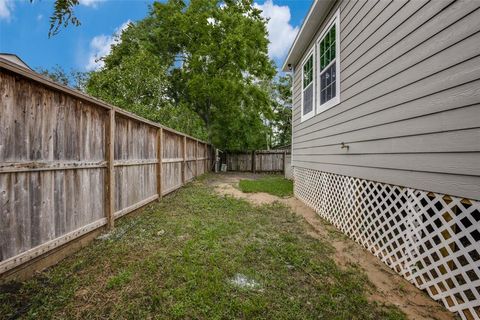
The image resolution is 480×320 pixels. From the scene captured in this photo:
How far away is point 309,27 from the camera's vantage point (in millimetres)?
5355

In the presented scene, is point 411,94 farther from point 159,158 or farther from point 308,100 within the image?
point 159,158

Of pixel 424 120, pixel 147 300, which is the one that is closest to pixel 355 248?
pixel 424 120

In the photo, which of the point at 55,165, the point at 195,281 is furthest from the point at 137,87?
the point at 195,281

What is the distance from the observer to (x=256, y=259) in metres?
2.79

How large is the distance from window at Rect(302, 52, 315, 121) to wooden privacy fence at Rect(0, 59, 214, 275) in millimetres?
4085

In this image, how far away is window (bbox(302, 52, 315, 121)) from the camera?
5738mm

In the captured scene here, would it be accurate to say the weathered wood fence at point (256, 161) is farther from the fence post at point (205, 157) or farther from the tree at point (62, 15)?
the tree at point (62, 15)

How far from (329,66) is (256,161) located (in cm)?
1236

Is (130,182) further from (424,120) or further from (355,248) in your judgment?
(424,120)

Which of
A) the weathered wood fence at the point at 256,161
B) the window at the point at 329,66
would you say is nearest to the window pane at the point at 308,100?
the window at the point at 329,66

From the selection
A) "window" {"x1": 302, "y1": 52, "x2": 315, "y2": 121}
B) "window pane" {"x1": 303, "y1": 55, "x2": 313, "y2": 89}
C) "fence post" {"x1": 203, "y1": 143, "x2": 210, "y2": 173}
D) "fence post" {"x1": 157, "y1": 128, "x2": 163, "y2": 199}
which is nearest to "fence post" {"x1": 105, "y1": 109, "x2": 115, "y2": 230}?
"fence post" {"x1": 157, "y1": 128, "x2": 163, "y2": 199}

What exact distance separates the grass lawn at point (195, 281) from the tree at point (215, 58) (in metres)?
13.3

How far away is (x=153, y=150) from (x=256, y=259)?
358 cm

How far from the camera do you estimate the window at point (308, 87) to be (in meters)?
5.74
